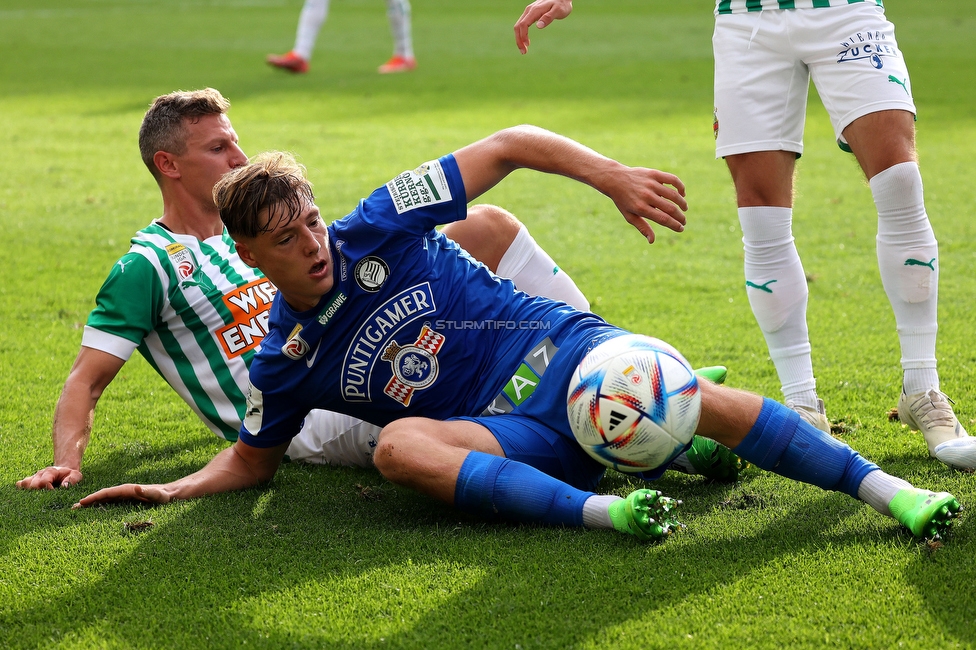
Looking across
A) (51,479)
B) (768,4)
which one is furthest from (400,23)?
(51,479)

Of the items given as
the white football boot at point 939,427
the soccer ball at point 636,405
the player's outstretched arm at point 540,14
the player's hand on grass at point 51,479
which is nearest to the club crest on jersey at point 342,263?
the soccer ball at point 636,405

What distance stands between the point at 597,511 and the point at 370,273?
1.08 metres

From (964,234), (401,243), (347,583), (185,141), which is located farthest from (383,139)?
(347,583)

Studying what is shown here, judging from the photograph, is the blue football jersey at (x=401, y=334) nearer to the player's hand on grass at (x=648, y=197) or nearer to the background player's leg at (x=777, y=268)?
the player's hand on grass at (x=648, y=197)

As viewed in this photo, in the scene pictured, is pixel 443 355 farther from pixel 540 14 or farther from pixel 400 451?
pixel 540 14

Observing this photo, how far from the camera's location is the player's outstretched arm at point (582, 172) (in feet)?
9.96

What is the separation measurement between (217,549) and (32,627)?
586 mm

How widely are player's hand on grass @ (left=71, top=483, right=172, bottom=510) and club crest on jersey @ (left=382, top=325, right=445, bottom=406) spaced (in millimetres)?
880

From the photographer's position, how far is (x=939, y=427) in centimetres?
360

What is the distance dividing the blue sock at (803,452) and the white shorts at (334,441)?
1.45 metres

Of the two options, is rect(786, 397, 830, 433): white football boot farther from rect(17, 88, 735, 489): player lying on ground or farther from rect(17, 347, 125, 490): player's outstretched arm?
rect(17, 347, 125, 490): player's outstretched arm

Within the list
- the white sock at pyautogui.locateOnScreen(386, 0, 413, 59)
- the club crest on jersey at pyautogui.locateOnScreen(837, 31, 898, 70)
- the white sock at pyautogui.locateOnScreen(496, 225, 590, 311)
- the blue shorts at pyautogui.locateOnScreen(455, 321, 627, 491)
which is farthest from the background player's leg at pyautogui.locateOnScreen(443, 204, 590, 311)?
the white sock at pyautogui.locateOnScreen(386, 0, 413, 59)

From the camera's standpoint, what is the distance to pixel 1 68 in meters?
18.3

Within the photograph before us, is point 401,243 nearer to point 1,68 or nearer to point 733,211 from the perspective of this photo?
point 733,211
